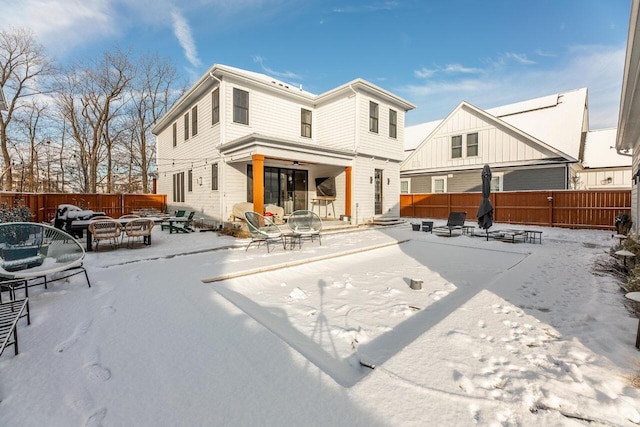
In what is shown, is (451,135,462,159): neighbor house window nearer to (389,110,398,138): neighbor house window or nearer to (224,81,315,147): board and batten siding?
(389,110,398,138): neighbor house window

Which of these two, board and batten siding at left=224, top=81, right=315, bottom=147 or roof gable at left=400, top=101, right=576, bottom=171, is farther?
roof gable at left=400, top=101, right=576, bottom=171

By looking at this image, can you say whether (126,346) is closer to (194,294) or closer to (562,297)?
(194,294)

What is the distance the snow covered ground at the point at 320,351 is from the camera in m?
1.90

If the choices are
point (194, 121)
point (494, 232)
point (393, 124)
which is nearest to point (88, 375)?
point (494, 232)

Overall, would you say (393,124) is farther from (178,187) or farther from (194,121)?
(178,187)

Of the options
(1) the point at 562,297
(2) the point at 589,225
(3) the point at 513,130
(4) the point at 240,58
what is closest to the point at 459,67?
(3) the point at 513,130

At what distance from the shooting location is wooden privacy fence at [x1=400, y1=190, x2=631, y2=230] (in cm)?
1212

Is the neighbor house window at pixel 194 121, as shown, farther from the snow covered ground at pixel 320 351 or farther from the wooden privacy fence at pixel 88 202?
the snow covered ground at pixel 320 351

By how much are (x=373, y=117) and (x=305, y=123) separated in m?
3.22

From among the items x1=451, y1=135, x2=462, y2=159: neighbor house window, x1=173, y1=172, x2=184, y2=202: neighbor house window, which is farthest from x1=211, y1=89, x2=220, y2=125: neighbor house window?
x1=451, y1=135, x2=462, y2=159: neighbor house window

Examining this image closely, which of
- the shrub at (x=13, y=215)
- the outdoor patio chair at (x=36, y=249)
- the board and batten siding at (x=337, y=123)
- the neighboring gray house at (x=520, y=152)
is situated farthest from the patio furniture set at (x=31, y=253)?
the neighboring gray house at (x=520, y=152)

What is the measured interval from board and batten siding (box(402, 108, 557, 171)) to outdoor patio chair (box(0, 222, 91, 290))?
62.9 ft

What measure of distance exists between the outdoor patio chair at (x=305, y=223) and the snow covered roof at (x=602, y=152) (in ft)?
71.8

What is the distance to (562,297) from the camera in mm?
4199
